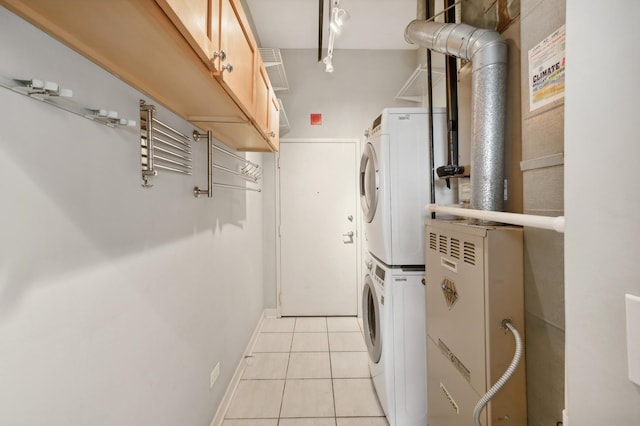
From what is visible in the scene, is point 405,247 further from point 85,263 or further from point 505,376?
point 85,263

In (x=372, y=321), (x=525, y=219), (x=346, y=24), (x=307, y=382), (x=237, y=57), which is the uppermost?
(x=346, y=24)

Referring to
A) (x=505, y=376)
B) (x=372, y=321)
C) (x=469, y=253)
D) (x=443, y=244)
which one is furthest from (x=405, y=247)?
(x=505, y=376)

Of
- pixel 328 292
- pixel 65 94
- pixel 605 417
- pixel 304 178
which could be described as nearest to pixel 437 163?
pixel 605 417

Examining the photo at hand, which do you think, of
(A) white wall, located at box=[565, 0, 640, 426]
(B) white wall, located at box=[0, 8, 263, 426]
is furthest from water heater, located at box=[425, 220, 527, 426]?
(B) white wall, located at box=[0, 8, 263, 426]

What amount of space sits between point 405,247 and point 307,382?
1417mm

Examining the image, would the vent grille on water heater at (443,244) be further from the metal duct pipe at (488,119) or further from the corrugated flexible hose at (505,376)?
the corrugated flexible hose at (505,376)

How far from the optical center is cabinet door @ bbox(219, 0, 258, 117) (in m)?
1.05

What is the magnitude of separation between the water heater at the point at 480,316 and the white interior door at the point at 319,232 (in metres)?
2.27

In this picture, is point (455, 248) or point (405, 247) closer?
point (455, 248)

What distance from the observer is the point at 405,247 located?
1.70 metres

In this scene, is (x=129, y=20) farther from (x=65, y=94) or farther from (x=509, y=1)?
(x=509, y=1)

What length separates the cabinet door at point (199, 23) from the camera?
0.67 metres

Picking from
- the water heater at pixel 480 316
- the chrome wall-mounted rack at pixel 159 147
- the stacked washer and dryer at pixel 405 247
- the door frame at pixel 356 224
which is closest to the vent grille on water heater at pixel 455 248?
the water heater at pixel 480 316

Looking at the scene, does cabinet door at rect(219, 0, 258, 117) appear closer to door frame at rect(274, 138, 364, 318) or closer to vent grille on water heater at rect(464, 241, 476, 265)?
vent grille on water heater at rect(464, 241, 476, 265)
